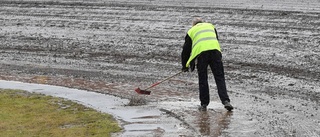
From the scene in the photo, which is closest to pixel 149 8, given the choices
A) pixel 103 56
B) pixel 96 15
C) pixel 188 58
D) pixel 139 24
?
pixel 96 15

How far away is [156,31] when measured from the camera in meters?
22.4

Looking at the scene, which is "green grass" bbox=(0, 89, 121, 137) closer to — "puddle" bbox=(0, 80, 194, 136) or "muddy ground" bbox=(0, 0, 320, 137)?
"puddle" bbox=(0, 80, 194, 136)

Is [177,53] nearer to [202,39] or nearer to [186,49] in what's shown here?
[186,49]

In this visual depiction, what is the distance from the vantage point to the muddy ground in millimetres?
11500

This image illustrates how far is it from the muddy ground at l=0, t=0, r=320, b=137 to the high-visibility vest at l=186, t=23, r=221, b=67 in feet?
3.48

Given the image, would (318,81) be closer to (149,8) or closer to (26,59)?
(26,59)

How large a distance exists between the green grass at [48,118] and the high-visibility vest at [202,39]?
6.06 feet

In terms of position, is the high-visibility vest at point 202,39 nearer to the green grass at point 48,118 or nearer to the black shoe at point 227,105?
the black shoe at point 227,105

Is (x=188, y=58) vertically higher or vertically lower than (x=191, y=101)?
higher

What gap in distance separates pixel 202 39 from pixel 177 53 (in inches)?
281

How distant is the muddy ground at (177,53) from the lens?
37.7 feet

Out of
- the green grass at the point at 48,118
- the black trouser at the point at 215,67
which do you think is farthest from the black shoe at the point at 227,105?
the green grass at the point at 48,118

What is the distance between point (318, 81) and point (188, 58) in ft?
12.1

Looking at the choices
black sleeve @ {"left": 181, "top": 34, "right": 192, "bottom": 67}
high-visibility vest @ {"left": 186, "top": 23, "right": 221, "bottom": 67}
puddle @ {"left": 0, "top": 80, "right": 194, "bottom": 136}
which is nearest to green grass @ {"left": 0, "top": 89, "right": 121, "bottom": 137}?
puddle @ {"left": 0, "top": 80, "right": 194, "bottom": 136}
